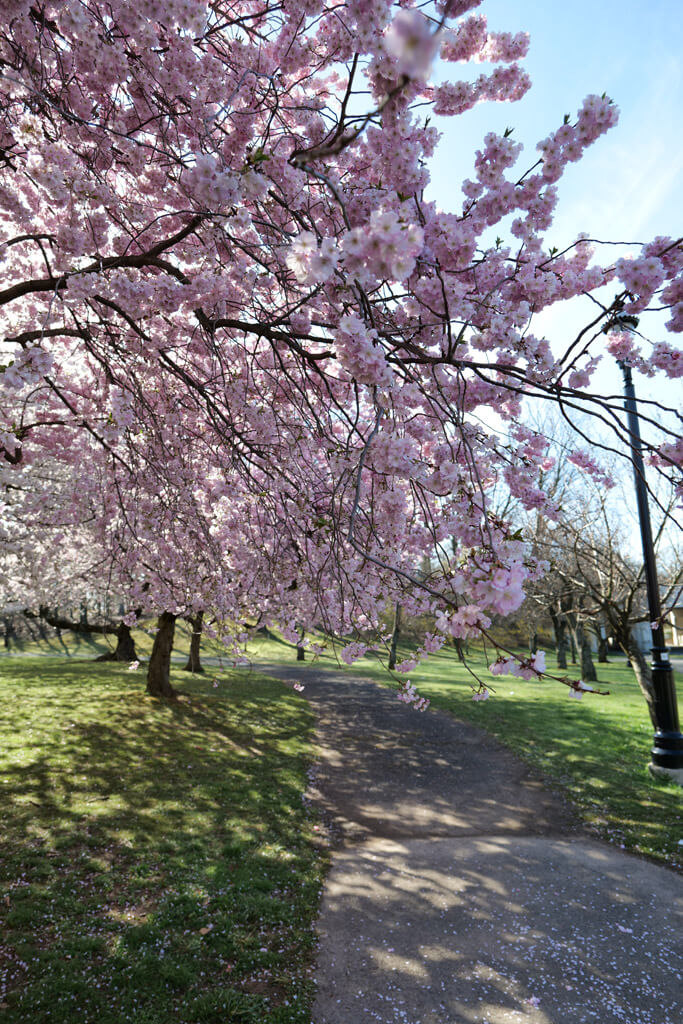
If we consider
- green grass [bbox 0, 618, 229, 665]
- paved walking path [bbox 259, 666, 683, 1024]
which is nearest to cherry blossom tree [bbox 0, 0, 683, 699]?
paved walking path [bbox 259, 666, 683, 1024]

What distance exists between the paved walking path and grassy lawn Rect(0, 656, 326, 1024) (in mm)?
434

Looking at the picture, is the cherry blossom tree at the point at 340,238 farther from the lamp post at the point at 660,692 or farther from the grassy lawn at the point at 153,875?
the lamp post at the point at 660,692

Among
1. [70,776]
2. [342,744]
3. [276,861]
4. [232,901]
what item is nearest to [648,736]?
[342,744]

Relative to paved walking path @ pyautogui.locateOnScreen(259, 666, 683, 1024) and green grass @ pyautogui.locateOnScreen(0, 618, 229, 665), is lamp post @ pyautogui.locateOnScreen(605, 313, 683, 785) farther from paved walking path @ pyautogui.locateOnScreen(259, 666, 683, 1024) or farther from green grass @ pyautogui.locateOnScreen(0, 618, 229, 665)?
green grass @ pyautogui.locateOnScreen(0, 618, 229, 665)

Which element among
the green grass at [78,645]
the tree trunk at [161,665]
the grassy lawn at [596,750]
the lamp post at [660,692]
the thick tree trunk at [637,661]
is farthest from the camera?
the green grass at [78,645]

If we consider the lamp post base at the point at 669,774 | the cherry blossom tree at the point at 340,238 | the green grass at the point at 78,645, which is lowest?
the green grass at the point at 78,645

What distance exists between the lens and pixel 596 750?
1041 cm

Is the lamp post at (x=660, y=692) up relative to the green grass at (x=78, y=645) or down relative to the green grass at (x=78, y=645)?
up

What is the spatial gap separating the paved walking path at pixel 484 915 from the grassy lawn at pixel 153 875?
1.42 ft

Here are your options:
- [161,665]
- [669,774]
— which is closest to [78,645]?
[161,665]

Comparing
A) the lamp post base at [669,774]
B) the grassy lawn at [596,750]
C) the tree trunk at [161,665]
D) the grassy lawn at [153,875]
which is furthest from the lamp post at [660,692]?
the tree trunk at [161,665]

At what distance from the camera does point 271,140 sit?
417 centimetres

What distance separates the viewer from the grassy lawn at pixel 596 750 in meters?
6.63

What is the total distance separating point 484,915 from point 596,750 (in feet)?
22.4
